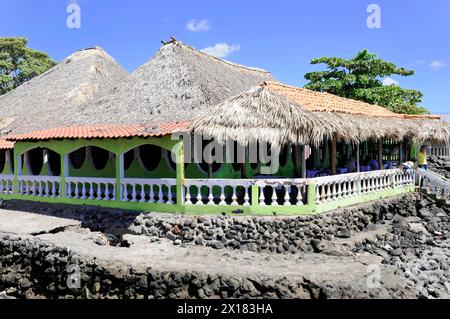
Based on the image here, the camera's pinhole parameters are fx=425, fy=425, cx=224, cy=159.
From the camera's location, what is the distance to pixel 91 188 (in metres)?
12.8

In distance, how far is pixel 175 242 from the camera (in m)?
10.2

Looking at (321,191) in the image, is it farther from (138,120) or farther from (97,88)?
(97,88)

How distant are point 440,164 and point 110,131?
18326mm

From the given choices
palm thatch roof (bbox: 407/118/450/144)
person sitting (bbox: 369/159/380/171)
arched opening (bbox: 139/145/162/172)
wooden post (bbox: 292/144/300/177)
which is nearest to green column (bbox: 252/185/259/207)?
wooden post (bbox: 292/144/300/177)

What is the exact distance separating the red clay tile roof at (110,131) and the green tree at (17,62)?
930 inches

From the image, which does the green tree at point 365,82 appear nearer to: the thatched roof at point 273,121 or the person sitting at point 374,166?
the person sitting at point 374,166

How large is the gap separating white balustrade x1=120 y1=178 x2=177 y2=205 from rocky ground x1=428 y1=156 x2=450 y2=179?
15474mm

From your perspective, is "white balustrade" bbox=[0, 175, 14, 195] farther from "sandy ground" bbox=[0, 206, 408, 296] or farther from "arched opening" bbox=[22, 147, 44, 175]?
"sandy ground" bbox=[0, 206, 408, 296]

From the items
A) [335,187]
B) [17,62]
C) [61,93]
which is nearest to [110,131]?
[335,187]

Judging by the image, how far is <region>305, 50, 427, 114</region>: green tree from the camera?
23.9 meters

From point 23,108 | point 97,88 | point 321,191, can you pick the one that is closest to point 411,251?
point 321,191

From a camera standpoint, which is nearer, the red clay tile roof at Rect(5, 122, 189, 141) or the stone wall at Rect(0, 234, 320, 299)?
the stone wall at Rect(0, 234, 320, 299)

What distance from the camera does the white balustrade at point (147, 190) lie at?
36.8ft

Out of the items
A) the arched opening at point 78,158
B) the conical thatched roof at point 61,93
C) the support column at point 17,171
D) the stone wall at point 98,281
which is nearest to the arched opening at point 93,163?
the arched opening at point 78,158
